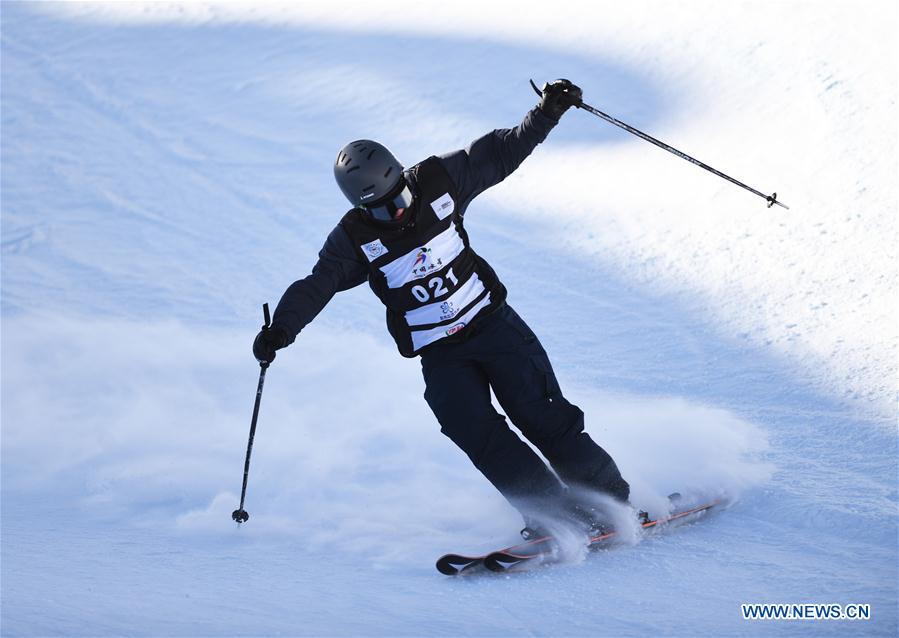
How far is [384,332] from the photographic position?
6.96m

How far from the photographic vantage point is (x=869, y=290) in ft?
19.6

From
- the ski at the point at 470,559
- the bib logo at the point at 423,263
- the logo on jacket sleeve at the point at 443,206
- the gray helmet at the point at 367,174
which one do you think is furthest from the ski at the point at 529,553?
the gray helmet at the point at 367,174

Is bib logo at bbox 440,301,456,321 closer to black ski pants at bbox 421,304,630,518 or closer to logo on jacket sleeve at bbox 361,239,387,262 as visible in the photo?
black ski pants at bbox 421,304,630,518

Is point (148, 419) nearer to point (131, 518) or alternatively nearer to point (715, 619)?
point (131, 518)

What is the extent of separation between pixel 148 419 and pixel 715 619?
3.75 m

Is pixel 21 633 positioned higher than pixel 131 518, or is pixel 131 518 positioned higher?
pixel 131 518

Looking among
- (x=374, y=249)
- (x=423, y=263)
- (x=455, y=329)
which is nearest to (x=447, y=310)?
(x=455, y=329)

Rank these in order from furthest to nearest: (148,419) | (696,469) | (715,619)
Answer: (148,419)
(696,469)
(715,619)

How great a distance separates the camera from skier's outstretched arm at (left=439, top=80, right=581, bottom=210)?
4141mm

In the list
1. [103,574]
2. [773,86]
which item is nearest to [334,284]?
[103,574]

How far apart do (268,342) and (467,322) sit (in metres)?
0.83

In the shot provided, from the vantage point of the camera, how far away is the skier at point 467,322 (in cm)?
398

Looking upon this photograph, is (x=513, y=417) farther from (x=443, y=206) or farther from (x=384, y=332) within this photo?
(x=384, y=332)

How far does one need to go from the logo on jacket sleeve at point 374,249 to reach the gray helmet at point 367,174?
17 cm
